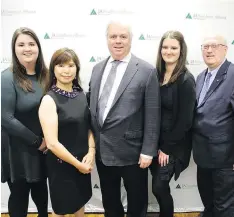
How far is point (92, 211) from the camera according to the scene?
283 centimetres

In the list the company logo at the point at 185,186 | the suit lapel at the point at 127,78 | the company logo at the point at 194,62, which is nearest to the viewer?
the suit lapel at the point at 127,78

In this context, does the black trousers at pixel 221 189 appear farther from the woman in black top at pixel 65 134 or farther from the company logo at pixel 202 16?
the company logo at pixel 202 16

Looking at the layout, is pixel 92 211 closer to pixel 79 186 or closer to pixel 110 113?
pixel 79 186

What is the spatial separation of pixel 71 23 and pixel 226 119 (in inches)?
59.0

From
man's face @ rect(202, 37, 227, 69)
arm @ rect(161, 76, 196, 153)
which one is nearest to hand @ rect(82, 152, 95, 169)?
arm @ rect(161, 76, 196, 153)

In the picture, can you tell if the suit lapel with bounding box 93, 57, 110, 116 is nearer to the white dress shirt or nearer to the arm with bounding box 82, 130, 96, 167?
the white dress shirt

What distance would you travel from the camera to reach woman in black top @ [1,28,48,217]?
1.96m

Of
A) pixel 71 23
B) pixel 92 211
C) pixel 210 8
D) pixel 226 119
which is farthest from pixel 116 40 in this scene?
pixel 92 211

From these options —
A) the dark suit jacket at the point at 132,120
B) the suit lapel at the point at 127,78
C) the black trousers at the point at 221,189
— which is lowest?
the black trousers at the point at 221,189

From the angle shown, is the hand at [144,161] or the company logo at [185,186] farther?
the company logo at [185,186]

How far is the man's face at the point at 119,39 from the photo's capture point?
1.95 meters

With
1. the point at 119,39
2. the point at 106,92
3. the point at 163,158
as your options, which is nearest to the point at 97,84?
the point at 106,92

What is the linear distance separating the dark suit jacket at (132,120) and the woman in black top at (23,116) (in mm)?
417

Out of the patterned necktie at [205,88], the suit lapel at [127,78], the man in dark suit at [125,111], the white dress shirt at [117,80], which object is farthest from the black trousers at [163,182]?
the suit lapel at [127,78]
